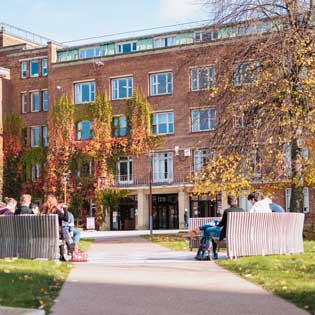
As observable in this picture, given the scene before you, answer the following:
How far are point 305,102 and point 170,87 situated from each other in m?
31.1

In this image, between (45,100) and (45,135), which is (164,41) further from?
(45,135)

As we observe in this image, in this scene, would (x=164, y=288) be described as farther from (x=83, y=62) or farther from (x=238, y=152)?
(x=83, y=62)

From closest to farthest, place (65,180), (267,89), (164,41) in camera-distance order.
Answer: (267,89) < (65,180) < (164,41)

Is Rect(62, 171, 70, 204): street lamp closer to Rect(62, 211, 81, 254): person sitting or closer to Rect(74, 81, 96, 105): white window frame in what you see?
Rect(74, 81, 96, 105): white window frame

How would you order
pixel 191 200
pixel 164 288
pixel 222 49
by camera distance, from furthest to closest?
pixel 191 200 → pixel 222 49 → pixel 164 288

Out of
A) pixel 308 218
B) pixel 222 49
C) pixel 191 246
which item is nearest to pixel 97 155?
pixel 308 218

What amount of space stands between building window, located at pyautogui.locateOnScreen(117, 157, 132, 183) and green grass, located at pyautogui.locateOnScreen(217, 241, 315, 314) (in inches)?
1584

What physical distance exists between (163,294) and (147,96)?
46.0m

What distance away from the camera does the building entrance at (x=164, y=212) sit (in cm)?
5535

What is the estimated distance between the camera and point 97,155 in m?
55.5

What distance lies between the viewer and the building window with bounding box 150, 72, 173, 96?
2148 inches

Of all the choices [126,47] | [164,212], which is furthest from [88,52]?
[164,212]

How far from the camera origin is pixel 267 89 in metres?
24.6

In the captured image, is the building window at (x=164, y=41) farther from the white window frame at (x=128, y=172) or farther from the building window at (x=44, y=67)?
the building window at (x=44, y=67)
